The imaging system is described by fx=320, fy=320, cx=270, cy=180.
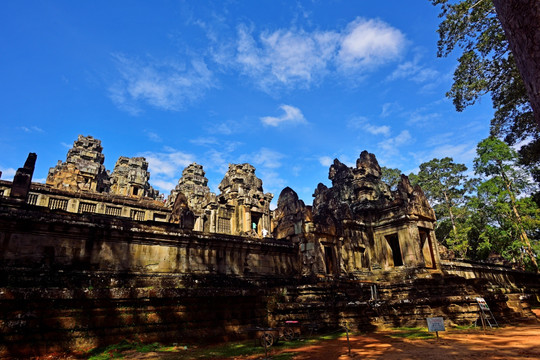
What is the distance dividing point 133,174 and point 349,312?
133ft

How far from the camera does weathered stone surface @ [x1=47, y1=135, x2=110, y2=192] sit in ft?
108

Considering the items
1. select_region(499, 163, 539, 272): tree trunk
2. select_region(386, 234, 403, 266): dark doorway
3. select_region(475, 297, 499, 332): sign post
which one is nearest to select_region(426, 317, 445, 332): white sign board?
select_region(475, 297, 499, 332): sign post

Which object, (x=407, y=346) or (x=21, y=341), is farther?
(x=407, y=346)

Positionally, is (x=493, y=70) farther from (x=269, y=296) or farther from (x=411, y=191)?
(x=269, y=296)

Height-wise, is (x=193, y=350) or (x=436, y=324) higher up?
(x=436, y=324)

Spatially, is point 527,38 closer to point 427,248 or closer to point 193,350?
point 193,350

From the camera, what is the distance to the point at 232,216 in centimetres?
3017

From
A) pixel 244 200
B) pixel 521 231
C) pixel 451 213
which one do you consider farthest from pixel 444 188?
pixel 244 200

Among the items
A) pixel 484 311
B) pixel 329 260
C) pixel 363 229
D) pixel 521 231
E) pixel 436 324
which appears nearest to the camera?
pixel 436 324

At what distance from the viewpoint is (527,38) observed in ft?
9.34

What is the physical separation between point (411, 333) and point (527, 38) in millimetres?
8318

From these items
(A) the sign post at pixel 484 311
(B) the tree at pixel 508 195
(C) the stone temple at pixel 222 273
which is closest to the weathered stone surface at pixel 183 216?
(C) the stone temple at pixel 222 273

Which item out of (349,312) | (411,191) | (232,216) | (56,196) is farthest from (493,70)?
(56,196)

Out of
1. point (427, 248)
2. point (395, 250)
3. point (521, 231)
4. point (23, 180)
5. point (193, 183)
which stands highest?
point (193, 183)
